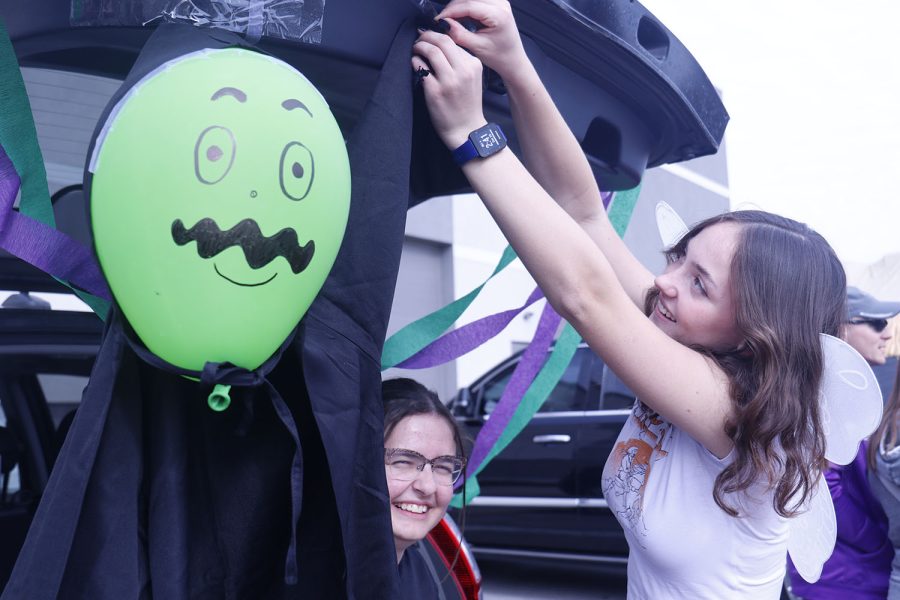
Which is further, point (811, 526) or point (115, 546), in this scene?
point (811, 526)

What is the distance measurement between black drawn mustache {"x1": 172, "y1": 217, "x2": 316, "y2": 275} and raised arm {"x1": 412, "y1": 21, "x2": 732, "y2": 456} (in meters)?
0.37

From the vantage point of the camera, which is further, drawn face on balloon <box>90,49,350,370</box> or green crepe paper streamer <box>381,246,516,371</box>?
green crepe paper streamer <box>381,246,516,371</box>

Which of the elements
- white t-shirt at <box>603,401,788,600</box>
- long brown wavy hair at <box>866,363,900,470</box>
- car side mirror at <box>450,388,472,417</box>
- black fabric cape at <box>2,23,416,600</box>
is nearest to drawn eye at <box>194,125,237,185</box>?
black fabric cape at <box>2,23,416,600</box>

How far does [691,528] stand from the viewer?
4.32 ft

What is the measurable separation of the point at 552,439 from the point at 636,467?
12.6 feet

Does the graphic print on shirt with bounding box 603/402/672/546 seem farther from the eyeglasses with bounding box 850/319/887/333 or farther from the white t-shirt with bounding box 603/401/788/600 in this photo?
the eyeglasses with bounding box 850/319/887/333

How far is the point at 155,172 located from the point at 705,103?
1094 mm

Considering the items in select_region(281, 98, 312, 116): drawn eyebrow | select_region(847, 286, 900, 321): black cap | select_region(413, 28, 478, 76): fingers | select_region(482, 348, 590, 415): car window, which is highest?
select_region(413, 28, 478, 76): fingers

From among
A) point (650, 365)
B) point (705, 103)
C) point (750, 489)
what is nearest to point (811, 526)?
point (750, 489)

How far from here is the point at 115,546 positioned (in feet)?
3.11

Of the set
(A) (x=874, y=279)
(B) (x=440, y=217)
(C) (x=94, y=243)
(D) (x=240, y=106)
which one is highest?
(D) (x=240, y=106)

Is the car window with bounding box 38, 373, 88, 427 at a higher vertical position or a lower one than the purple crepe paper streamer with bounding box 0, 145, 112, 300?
lower

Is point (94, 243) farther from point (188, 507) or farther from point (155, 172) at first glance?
point (188, 507)

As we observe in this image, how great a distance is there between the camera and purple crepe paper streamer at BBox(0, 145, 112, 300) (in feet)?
3.52
